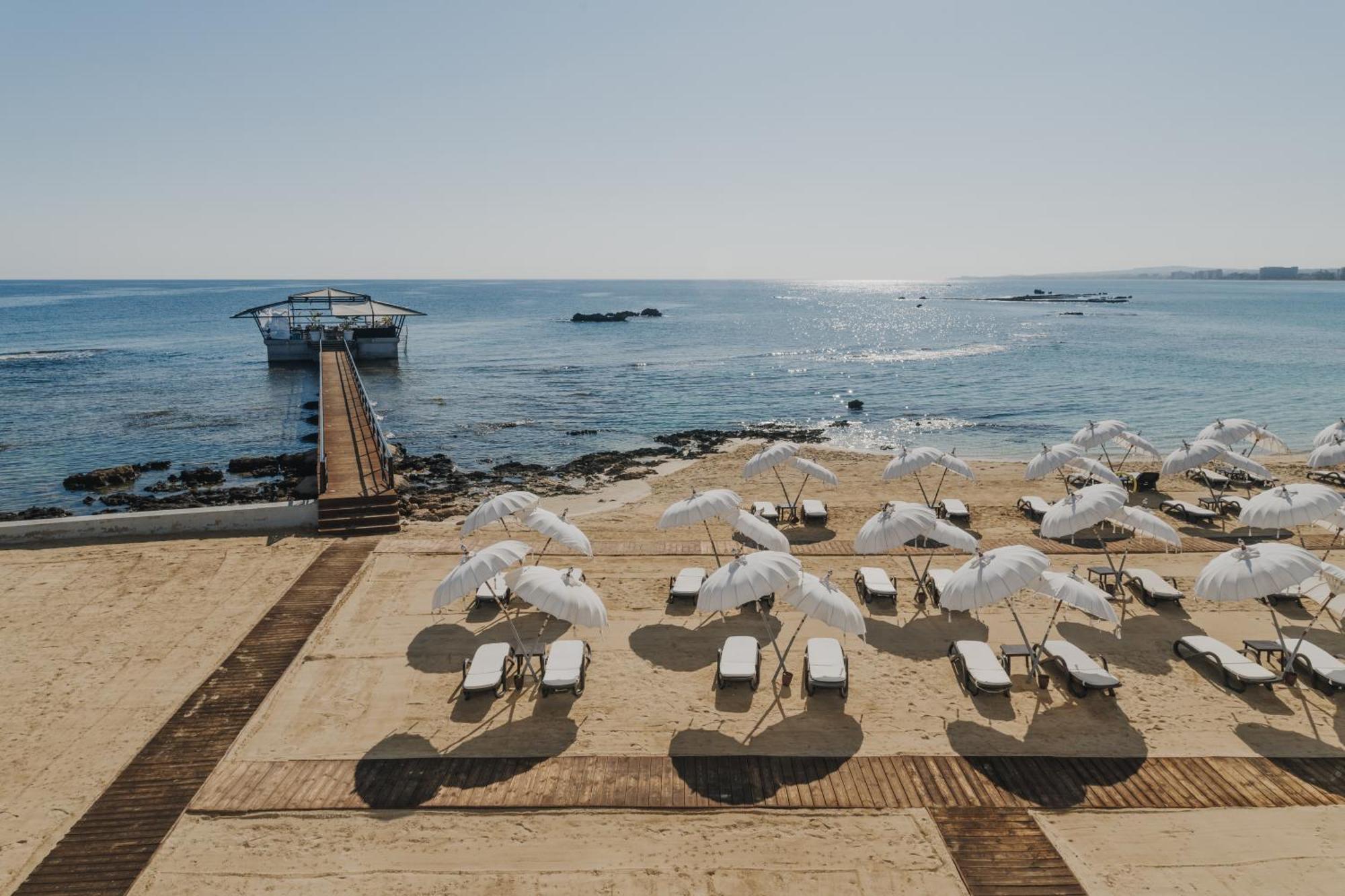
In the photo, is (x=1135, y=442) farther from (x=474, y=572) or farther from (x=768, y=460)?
(x=474, y=572)

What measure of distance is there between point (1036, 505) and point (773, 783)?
14375mm

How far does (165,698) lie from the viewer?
11336 mm

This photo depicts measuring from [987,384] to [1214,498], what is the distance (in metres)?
32.8

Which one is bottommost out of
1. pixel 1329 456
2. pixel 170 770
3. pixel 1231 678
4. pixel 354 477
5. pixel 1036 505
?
pixel 170 770

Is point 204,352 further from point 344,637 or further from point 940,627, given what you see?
point 940,627

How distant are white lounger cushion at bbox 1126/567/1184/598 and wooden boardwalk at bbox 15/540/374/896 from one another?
53.3 ft

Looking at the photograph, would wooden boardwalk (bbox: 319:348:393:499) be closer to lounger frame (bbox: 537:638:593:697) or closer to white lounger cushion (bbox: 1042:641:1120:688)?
lounger frame (bbox: 537:638:593:697)

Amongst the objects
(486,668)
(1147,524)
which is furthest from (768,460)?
(486,668)

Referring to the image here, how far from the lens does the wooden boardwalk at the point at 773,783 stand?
8859mm

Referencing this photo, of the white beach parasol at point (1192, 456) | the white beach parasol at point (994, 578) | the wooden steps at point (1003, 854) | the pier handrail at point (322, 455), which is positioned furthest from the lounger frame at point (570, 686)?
the white beach parasol at point (1192, 456)

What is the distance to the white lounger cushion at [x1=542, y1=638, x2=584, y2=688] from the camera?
11.1 meters

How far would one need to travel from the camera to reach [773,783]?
9.23 metres

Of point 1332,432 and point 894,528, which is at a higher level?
point 1332,432

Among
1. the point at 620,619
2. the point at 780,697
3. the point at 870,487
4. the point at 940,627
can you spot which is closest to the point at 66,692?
the point at 620,619
